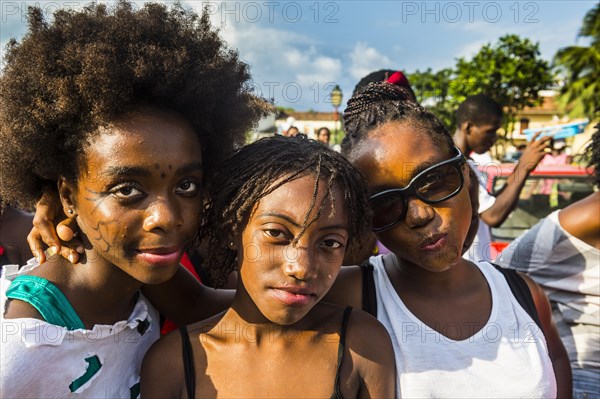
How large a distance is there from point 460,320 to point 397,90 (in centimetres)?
94

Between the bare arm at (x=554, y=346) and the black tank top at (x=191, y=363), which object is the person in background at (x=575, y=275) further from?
the black tank top at (x=191, y=363)

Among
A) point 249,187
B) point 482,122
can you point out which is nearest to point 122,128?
point 249,187

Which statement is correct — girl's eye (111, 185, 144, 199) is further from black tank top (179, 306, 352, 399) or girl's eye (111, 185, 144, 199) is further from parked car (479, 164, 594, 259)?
parked car (479, 164, 594, 259)

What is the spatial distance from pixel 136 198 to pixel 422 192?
3.02 feet

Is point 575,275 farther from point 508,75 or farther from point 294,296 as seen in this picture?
point 508,75

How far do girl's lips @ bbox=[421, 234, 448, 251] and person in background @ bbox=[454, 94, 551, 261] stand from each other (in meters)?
1.62

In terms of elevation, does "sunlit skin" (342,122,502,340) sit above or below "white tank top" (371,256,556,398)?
above

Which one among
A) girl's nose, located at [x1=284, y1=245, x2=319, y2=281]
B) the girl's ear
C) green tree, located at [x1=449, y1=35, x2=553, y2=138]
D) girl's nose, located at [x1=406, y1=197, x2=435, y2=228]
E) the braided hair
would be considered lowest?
girl's nose, located at [x1=284, y1=245, x2=319, y2=281]

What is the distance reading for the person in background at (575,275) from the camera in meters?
2.41

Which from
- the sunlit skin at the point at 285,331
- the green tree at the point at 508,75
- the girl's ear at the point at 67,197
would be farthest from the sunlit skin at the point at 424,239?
the green tree at the point at 508,75

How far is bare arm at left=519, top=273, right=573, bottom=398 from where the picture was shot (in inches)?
75.5

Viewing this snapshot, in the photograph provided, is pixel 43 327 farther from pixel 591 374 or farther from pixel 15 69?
pixel 591 374

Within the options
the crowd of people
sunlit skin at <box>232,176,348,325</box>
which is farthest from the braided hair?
sunlit skin at <box>232,176,348,325</box>

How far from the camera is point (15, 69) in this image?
5.41 feet
